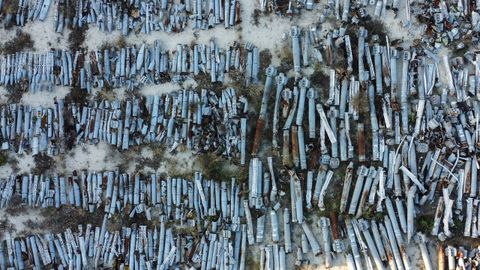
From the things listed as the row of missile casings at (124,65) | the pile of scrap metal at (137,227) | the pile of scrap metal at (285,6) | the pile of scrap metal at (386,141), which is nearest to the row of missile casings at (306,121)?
the pile of scrap metal at (386,141)

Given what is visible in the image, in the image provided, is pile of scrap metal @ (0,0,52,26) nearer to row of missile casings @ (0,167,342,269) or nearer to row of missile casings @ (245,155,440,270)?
row of missile casings @ (0,167,342,269)

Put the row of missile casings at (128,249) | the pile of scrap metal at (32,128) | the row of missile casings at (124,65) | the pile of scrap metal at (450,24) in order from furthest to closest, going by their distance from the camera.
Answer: the pile of scrap metal at (32,128) < the row of missile casings at (124,65) < the row of missile casings at (128,249) < the pile of scrap metal at (450,24)

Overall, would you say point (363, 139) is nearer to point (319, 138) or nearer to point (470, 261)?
point (319, 138)

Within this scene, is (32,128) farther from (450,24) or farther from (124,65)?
(450,24)

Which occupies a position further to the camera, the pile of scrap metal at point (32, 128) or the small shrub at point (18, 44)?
the small shrub at point (18, 44)

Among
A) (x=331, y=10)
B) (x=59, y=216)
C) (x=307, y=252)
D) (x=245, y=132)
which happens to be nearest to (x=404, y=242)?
(x=307, y=252)

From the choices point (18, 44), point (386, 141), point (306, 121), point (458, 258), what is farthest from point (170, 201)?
point (458, 258)

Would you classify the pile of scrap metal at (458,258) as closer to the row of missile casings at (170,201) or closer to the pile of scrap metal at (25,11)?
the row of missile casings at (170,201)
